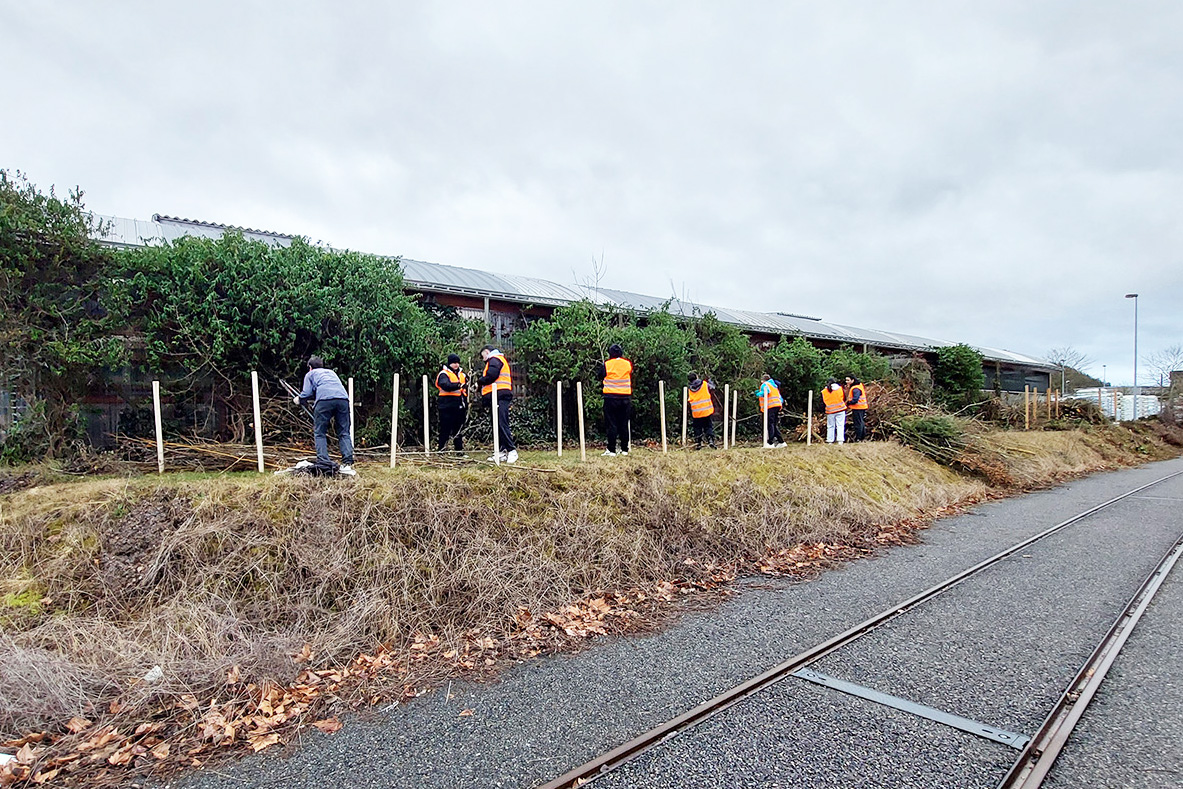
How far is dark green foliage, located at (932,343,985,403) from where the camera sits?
2295 centimetres

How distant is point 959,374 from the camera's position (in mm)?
23062

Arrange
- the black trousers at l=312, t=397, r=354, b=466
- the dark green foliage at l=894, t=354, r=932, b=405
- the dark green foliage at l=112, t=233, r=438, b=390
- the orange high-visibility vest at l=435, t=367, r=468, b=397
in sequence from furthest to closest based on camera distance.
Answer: the dark green foliage at l=894, t=354, r=932, b=405 < the orange high-visibility vest at l=435, t=367, r=468, b=397 < the dark green foliage at l=112, t=233, r=438, b=390 < the black trousers at l=312, t=397, r=354, b=466

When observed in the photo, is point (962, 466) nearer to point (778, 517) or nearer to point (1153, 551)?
point (1153, 551)

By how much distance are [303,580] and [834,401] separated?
11889 millimetres

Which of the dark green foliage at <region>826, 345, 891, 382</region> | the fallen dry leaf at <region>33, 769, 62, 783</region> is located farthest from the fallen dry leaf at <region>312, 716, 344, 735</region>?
the dark green foliage at <region>826, 345, 891, 382</region>

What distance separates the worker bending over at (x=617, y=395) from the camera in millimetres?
9594

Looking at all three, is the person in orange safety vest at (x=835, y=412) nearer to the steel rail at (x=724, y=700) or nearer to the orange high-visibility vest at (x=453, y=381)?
the steel rail at (x=724, y=700)

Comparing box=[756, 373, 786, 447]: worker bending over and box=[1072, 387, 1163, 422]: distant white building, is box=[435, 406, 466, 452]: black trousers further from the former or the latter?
box=[1072, 387, 1163, 422]: distant white building

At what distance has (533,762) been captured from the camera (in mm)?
3107

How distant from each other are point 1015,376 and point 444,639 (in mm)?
34030

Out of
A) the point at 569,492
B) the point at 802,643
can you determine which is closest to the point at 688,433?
the point at 569,492

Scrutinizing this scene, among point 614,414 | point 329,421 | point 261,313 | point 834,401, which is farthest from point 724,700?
point 834,401

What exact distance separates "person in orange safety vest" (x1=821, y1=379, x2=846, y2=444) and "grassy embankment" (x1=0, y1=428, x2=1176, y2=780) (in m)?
6.18

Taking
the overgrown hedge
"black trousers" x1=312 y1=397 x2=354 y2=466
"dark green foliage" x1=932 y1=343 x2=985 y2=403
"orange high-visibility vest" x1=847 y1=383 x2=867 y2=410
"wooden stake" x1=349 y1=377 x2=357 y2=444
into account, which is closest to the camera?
"black trousers" x1=312 y1=397 x2=354 y2=466
